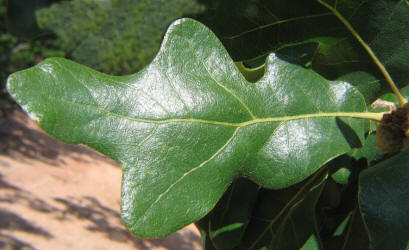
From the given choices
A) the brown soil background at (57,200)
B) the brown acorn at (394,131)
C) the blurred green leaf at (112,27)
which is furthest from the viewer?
the blurred green leaf at (112,27)

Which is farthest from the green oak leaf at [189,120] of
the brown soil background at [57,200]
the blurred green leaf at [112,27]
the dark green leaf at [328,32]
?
the blurred green leaf at [112,27]

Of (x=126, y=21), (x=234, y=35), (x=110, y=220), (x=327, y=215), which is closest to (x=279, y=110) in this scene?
(x=234, y=35)

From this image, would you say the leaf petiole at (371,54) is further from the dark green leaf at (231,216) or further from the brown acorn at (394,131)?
the dark green leaf at (231,216)

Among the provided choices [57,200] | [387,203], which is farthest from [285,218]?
[57,200]

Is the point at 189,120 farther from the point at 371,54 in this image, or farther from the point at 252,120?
the point at 371,54

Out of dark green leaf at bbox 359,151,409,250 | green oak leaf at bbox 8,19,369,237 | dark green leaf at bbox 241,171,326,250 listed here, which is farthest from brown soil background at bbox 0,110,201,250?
dark green leaf at bbox 359,151,409,250

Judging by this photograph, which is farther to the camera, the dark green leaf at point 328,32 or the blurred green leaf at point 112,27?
the blurred green leaf at point 112,27

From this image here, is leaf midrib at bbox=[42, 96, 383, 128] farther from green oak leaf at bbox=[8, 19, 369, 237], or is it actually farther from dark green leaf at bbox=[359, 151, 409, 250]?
dark green leaf at bbox=[359, 151, 409, 250]
